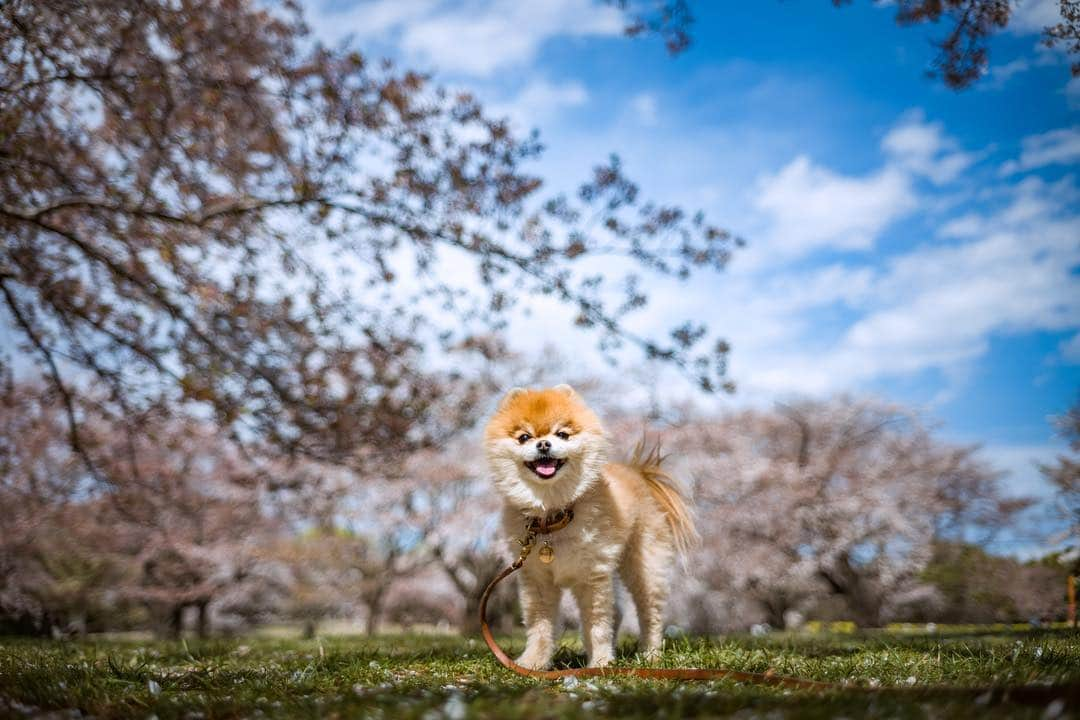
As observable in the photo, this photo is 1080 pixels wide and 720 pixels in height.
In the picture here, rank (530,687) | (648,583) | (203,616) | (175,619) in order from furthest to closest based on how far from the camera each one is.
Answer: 1. (203,616)
2. (175,619)
3. (648,583)
4. (530,687)

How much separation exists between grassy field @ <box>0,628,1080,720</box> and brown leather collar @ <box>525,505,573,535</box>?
0.82m

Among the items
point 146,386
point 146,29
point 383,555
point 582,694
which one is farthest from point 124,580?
point 582,694

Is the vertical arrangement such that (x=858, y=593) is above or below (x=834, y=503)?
below

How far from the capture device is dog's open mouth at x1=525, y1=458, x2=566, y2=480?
359cm

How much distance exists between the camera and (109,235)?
Answer: 7152 mm

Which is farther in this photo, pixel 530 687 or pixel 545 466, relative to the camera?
pixel 545 466

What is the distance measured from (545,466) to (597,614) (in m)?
1.00

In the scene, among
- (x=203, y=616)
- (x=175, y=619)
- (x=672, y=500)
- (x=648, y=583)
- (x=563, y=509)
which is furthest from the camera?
(x=203, y=616)

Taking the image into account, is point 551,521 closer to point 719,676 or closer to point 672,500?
point 672,500

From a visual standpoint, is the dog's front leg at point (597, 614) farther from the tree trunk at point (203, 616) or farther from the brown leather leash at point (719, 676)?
the tree trunk at point (203, 616)

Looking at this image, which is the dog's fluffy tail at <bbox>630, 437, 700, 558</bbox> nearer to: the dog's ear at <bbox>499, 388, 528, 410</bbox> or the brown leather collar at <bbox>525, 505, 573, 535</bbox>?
the brown leather collar at <bbox>525, 505, 573, 535</bbox>

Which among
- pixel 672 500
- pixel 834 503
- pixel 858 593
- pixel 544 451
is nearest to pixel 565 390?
pixel 544 451

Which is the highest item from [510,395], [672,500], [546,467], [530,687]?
[510,395]

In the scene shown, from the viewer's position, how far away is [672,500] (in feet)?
14.9
